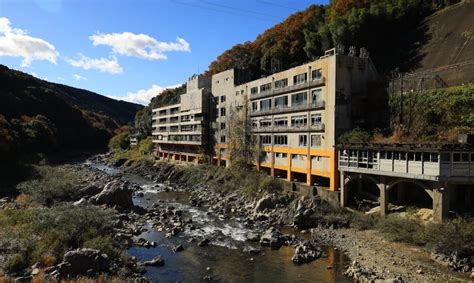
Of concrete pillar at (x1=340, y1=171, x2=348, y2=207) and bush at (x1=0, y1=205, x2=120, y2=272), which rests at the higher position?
concrete pillar at (x1=340, y1=171, x2=348, y2=207)

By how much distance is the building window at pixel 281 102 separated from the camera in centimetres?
4653

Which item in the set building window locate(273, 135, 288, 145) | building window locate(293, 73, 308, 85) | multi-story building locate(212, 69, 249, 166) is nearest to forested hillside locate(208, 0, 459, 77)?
multi-story building locate(212, 69, 249, 166)

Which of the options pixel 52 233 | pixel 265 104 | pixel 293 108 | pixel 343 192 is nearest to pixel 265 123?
pixel 265 104

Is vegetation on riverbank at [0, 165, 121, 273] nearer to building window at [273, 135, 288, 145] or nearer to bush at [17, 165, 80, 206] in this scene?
bush at [17, 165, 80, 206]

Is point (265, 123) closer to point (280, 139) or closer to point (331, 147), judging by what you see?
point (280, 139)

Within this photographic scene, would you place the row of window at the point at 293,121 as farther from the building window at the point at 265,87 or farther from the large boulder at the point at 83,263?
the large boulder at the point at 83,263

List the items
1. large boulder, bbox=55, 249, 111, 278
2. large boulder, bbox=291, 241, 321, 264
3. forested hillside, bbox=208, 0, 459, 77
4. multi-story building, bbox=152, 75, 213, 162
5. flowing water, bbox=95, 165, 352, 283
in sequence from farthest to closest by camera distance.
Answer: multi-story building, bbox=152, 75, 213, 162, forested hillside, bbox=208, 0, 459, 77, large boulder, bbox=291, 241, 321, 264, flowing water, bbox=95, 165, 352, 283, large boulder, bbox=55, 249, 111, 278

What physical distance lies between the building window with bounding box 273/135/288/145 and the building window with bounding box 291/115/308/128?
2258 millimetres

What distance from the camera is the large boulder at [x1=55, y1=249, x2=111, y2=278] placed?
19.5m

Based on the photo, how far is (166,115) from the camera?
87.1 metres

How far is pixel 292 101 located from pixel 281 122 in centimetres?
365

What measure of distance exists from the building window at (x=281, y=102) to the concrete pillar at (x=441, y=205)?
2302 centimetres

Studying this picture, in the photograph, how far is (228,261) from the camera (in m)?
25.6

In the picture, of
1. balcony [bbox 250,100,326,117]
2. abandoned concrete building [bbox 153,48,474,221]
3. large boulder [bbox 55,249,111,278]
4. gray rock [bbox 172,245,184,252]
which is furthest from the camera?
balcony [bbox 250,100,326,117]
